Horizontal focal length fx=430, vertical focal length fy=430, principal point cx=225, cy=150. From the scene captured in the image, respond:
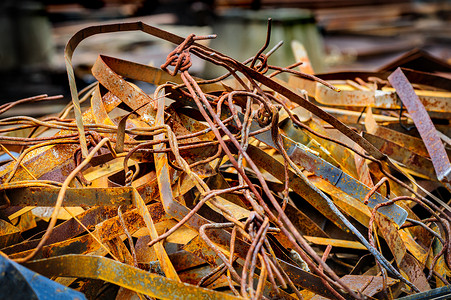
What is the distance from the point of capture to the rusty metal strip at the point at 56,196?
1.15 metres

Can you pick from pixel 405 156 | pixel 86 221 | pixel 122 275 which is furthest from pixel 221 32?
pixel 122 275

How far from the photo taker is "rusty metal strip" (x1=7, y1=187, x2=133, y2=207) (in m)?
1.15

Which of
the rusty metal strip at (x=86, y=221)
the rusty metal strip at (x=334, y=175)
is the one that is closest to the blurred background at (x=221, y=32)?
the rusty metal strip at (x=334, y=175)

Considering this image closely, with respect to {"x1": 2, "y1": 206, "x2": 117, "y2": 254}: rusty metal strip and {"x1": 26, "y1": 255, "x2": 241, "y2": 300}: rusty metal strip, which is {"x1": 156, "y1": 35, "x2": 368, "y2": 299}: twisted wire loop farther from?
{"x1": 2, "y1": 206, "x2": 117, "y2": 254}: rusty metal strip

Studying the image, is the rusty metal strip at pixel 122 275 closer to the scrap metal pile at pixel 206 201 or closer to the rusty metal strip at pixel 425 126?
the scrap metal pile at pixel 206 201

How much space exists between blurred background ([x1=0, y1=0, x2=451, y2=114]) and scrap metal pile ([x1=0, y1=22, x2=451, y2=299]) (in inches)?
102

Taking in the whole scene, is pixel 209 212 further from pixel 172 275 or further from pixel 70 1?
pixel 70 1

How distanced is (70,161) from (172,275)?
0.60 metres

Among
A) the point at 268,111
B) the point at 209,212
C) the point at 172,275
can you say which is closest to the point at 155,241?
the point at 172,275

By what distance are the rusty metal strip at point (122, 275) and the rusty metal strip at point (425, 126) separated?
98 cm

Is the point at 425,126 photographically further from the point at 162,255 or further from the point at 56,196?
the point at 56,196

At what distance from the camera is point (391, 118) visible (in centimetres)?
195

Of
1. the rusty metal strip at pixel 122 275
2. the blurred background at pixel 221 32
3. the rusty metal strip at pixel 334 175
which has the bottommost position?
the rusty metal strip at pixel 122 275

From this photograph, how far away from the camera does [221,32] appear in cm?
449
